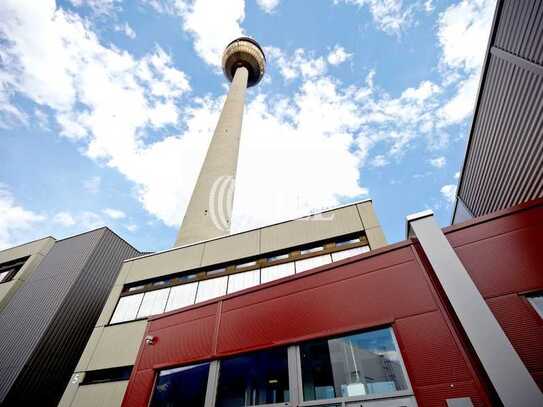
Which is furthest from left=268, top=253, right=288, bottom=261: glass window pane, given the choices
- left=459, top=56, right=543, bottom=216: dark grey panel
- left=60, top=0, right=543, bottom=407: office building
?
left=459, top=56, right=543, bottom=216: dark grey panel

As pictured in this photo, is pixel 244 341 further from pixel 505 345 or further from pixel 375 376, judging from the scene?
pixel 505 345

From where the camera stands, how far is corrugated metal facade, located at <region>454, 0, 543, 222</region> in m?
6.44

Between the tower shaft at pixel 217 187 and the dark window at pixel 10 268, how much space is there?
Result: 10.5 meters

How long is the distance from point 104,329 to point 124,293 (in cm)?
164

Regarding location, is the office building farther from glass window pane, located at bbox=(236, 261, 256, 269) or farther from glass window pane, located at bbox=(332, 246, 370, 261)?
glass window pane, located at bbox=(236, 261, 256, 269)

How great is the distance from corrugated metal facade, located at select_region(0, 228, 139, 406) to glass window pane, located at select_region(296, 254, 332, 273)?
39.5 feet

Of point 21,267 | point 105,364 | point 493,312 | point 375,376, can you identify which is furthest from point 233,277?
point 21,267

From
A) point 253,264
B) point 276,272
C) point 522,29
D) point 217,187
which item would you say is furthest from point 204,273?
point 522,29

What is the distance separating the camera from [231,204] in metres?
19.2

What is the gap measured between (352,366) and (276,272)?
17.8ft

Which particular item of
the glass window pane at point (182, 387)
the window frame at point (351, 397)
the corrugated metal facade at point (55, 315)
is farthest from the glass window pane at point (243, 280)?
the corrugated metal facade at point (55, 315)

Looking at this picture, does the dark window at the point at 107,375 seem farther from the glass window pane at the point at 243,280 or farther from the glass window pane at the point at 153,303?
the glass window pane at the point at 243,280

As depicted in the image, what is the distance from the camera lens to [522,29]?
6566mm

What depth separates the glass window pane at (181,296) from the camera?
11234 mm
